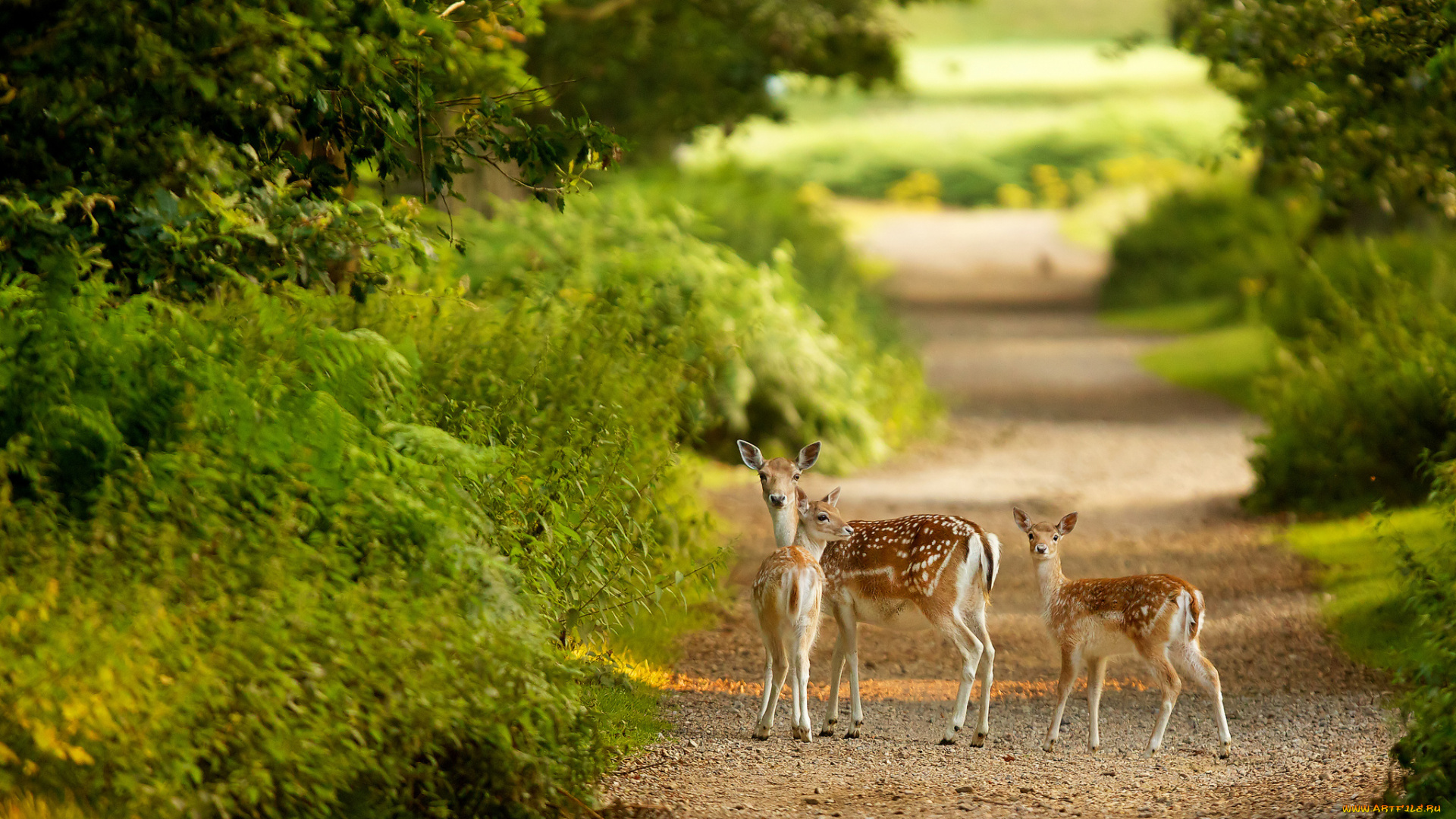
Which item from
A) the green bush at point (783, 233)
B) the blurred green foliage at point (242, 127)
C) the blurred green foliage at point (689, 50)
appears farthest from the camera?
the green bush at point (783, 233)

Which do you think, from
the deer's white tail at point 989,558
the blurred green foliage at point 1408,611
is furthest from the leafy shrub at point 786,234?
the deer's white tail at point 989,558

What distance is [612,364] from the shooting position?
28.2 ft

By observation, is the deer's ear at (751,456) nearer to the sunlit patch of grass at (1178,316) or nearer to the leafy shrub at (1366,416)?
the leafy shrub at (1366,416)

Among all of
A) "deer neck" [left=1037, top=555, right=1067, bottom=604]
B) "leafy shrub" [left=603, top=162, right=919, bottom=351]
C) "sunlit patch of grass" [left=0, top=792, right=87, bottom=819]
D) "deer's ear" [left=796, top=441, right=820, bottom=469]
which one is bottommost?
"leafy shrub" [left=603, top=162, right=919, bottom=351]

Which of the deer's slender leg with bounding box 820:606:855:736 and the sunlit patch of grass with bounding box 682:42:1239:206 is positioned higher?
the deer's slender leg with bounding box 820:606:855:736

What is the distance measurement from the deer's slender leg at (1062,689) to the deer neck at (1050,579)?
0.31 meters

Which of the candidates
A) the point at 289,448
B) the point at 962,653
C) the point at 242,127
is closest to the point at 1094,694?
the point at 962,653

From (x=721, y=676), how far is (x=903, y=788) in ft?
7.89

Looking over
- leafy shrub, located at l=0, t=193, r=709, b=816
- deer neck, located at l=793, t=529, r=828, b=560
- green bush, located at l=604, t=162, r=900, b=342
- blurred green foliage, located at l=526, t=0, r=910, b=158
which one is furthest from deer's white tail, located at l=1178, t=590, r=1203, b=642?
blurred green foliage, located at l=526, t=0, r=910, b=158

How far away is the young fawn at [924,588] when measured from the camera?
725 cm

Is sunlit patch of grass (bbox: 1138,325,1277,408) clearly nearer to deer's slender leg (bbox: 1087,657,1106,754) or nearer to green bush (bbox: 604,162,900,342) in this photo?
green bush (bbox: 604,162,900,342)

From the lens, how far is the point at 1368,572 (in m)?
10.7

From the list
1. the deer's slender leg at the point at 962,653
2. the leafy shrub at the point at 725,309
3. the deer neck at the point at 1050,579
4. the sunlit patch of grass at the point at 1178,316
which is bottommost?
the sunlit patch of grass at the point at 1178,316

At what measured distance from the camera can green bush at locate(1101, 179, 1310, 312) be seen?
34.2 metres
